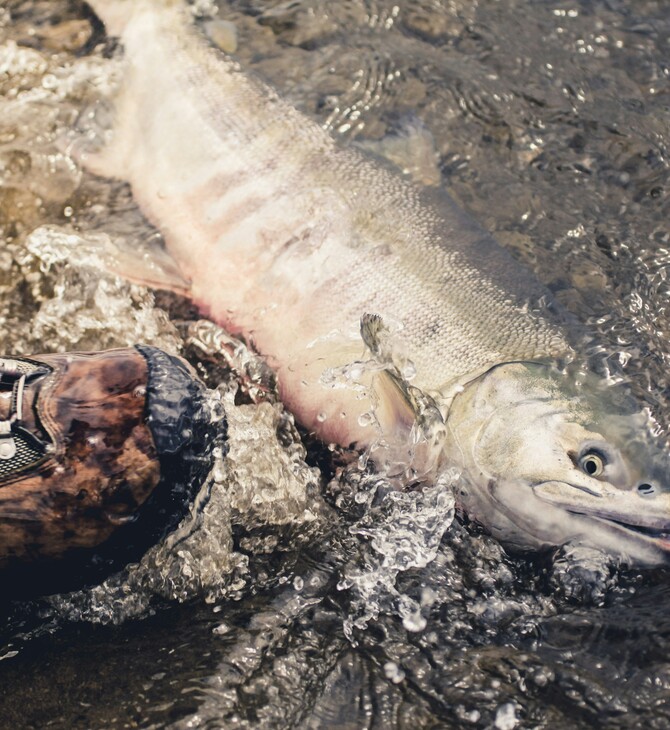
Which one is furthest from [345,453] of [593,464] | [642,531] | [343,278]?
[642,531]

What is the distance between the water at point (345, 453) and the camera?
8.10ft

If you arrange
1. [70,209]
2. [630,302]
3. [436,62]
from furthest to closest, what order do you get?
[436,62] < [70,209] < [630,302]

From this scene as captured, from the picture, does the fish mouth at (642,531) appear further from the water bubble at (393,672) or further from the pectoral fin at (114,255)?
the pectoral fin at (114,255)

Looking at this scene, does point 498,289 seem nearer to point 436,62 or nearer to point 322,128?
point 322,128

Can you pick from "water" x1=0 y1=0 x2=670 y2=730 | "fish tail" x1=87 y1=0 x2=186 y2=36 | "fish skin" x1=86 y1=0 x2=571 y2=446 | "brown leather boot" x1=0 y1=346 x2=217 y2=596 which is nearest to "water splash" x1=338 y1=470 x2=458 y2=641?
Answer: "water" x1=0 y1=0 x2=670 y2=730

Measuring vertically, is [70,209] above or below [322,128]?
below

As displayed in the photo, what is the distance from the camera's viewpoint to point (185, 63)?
12.8 feet

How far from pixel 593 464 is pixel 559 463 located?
11 centimetres

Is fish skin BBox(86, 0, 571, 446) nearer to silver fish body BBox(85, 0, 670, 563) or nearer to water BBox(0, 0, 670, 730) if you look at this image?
silver fish body BBox(85, 0, 670, 563)

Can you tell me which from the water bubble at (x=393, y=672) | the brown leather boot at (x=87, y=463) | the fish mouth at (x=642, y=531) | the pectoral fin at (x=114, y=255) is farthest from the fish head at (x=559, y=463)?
the pectoral fin at (x=114, y=255)

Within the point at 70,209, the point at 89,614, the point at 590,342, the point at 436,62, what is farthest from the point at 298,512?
the point at 436,62

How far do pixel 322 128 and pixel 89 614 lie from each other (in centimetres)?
233

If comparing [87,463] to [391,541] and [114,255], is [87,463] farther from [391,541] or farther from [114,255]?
[114,255]

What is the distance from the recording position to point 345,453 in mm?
3312
